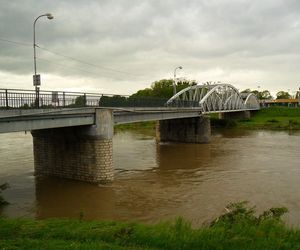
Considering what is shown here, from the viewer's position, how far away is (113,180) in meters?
26.8

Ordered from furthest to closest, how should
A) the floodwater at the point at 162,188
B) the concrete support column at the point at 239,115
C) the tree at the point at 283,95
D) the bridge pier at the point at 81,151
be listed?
the tree at the point at 283,95 → the concrete support column at the point at 239,115 → the bridge pier at the point at 81,151 → the floodwater at the point at 162,188

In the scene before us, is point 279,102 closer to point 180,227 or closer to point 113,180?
point 113,180

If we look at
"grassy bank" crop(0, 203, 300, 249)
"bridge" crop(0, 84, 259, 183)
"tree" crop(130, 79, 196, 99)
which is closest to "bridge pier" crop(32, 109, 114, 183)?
"bridge" crop(0, 84, 259, 183)

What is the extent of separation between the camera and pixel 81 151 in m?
26.7

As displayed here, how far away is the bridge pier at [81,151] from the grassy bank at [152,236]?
43.8 ft

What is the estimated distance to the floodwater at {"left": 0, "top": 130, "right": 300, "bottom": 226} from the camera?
19.5 m

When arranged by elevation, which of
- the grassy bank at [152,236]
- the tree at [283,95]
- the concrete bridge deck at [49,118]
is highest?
the tree at [283,95]

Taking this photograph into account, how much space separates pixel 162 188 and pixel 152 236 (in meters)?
14.5

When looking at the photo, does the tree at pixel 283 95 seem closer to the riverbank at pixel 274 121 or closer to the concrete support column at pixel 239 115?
the riverbank at pixel 274 121

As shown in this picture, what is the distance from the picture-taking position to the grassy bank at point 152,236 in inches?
392

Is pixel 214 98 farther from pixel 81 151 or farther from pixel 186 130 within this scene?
pixel 81 151

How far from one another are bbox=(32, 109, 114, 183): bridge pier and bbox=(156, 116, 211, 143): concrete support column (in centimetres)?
2778

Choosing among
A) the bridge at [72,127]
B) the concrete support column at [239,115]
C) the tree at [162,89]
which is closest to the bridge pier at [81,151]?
the bridge at [72,127]

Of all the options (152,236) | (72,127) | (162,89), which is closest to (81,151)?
(72,127)
